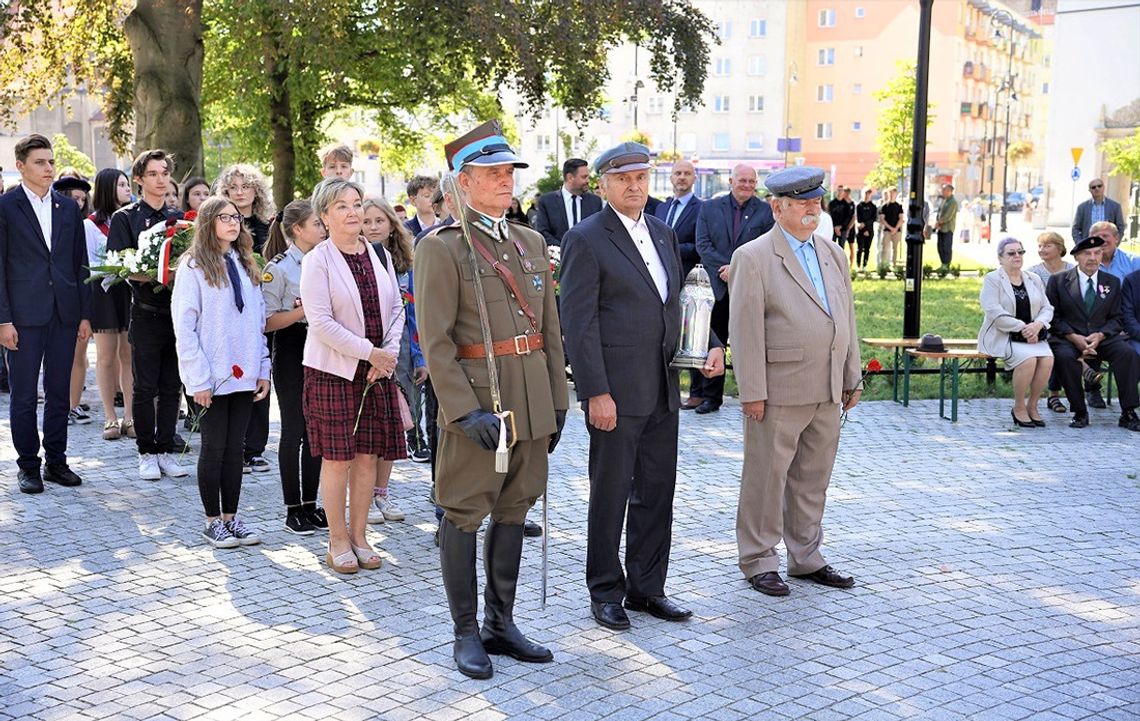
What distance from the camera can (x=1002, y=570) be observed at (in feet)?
23.3

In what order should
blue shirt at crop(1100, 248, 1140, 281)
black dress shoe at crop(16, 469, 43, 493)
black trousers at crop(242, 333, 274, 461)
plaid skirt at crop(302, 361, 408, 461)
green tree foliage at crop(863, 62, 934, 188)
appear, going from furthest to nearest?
green tree foliage at crop(863, 62, 934, 188) → blue shirt at crop(1100, 248, 1140, 281) → black trousers at crop(242, 333, 274, 461) → black dress shoe at crop(16, 469, 43, 493) → plaid skirt at crop(302, 361, 408, 461)

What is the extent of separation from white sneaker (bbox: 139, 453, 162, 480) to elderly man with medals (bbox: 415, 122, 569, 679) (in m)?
4.26

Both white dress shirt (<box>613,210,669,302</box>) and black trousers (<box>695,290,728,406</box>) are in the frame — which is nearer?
white dress shirt (<box>613,210,669,302</box>)

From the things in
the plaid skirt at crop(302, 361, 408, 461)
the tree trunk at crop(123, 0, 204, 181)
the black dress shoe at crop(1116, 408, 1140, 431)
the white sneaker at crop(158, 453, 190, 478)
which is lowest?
the black dress shoe at crop(1116, 408, 1140, 431)

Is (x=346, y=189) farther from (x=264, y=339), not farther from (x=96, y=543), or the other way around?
(x=96, y=543)

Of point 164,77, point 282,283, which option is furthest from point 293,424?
point 164,77

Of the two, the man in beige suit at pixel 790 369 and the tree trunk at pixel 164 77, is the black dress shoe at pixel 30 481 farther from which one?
the tree trunk at pixel 164 77

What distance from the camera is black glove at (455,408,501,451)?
17.1ft

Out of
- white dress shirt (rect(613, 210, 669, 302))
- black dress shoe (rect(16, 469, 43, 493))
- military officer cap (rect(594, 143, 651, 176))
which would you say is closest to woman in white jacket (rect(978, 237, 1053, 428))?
white dress shirt (rect(613, 210, 669, 302))

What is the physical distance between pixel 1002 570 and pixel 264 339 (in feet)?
14.2

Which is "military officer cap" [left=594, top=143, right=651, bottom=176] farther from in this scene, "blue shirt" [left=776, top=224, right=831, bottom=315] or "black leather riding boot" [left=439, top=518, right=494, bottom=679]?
"black leather riding boot" [left=439, top=518, right=494, bottom=679]

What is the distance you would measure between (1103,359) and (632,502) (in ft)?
25.8

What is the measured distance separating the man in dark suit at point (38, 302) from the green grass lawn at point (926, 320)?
683 centimetres

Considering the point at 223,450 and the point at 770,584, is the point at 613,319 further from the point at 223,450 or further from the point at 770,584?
the point at 223,450
